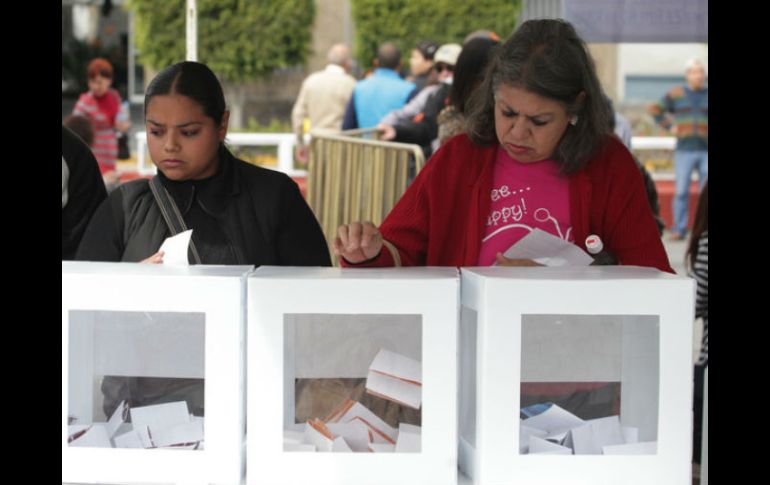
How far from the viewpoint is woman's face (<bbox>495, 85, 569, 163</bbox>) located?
87.0 inches

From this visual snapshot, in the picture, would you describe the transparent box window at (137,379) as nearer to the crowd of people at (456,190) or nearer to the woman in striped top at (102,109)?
the crowd of people at (456,190)

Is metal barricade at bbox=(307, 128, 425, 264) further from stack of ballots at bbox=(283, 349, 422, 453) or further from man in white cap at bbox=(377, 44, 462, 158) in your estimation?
stack of ballots at bbox=(283, 349, 422, 453)

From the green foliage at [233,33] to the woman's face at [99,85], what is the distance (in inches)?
358

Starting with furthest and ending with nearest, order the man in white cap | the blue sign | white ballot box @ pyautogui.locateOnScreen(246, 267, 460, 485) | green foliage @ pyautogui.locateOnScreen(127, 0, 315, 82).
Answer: green foliage @ pyautogui.locateOnScreen(127, 0, 315, 82) → the man in white cap → the blue sign → white ballot box @ pyautogui.locateOnScreen(246, 267, 460, 485)

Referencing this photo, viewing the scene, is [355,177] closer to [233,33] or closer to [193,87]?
[193,87]

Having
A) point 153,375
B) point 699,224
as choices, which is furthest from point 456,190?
point 699,224

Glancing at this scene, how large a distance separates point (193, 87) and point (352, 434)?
45.1 inches

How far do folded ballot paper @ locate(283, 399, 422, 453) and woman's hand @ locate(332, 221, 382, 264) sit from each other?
1.76 ft

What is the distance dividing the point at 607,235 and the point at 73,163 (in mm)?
1526

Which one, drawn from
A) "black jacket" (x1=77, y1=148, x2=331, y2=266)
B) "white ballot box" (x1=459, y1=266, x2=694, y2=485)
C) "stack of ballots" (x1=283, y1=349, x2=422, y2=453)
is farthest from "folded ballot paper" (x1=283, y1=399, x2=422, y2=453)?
"black jacket" (x1=77, y1=148, x2=331, y2=266)

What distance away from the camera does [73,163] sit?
2.94m

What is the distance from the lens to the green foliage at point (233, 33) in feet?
49.9

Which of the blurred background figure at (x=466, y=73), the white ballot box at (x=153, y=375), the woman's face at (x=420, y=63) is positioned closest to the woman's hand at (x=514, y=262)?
the white ballot box at (x=153, y=375)
